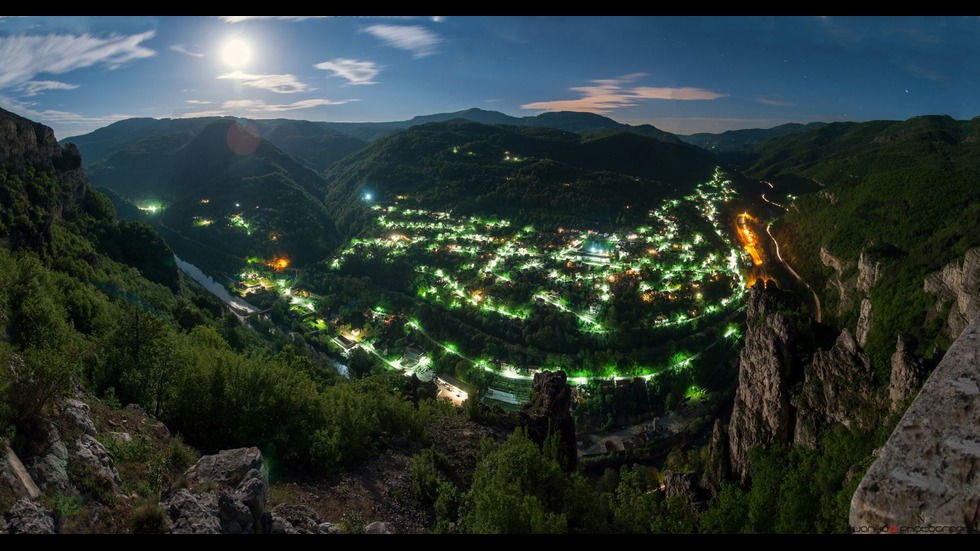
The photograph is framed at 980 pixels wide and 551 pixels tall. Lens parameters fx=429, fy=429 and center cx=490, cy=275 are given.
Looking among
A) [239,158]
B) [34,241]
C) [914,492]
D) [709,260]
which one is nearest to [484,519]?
[914,492]

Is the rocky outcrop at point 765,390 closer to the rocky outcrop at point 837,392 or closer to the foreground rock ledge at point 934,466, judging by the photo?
the rocky outcrop at point 837,392

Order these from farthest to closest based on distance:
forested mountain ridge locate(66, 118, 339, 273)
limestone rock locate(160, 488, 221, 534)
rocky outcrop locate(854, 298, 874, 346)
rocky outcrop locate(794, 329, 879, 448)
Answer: forested mountain ridge locate(66, 118, 339, 273)
rocky outcrop locate(854, 298, 874, 346)
rocky outcrop locate(794, 329, 879, 448)
limestone rock locate(160, 488, 221, 534)

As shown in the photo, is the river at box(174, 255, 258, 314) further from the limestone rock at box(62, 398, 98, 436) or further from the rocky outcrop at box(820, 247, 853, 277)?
the rocky outcrop at box(820, 247, 853, 277)

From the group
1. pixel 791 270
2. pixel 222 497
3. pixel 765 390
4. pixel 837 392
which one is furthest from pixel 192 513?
pixel 791 270

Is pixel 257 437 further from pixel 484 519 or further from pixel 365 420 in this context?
pixel 484 519

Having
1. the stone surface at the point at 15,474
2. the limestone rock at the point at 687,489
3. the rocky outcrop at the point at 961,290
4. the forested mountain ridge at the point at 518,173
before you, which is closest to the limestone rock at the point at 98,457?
the stone surface at the point at 15,474

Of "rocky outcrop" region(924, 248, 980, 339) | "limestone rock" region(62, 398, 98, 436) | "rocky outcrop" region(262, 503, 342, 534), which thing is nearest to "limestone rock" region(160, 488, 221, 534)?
"rocky outcrop" region(262, 503, 342, 534)

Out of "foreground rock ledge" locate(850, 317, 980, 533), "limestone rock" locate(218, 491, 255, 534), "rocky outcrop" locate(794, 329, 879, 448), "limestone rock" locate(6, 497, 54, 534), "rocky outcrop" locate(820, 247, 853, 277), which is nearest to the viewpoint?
"foreground rock ledge" locate(850, 317, 980, 533)
